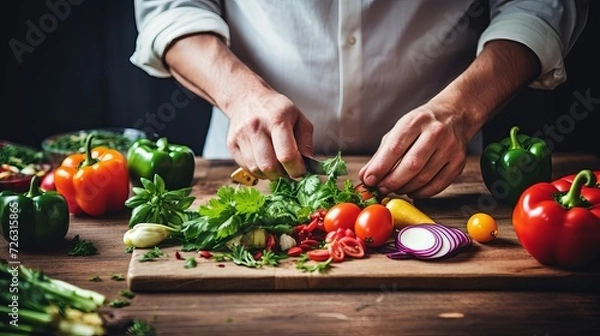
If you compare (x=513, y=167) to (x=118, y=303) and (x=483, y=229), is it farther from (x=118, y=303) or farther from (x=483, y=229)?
(x=118, y=303)

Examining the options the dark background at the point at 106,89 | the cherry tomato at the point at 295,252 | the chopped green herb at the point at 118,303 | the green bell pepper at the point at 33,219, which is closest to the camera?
the chopped green herb at the point at 118,303

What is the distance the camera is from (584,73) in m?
3.67

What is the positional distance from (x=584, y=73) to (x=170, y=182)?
2.19m

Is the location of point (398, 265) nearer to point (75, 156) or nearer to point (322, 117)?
point (322, 117)

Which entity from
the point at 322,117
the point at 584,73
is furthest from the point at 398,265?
the point at 584,73

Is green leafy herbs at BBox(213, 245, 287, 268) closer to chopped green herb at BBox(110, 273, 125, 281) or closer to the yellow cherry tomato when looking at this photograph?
chopped green herb at BBox(110, 273, 125, 281)

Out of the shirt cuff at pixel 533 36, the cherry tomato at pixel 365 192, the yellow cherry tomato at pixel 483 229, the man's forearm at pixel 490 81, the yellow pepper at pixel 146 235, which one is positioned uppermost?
the shirt cuff at pixel 533 36

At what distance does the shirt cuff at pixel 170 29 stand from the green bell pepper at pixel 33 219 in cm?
72

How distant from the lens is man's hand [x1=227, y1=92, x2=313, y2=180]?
2129 mm

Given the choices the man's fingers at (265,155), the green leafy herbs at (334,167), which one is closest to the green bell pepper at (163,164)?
the man's fingers at (265,155)

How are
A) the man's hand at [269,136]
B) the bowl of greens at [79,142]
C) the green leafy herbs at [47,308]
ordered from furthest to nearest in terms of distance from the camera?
the bowl of greens at [79,142] < the man's hand at [269,136] < the green leafy herbs at [47,308]

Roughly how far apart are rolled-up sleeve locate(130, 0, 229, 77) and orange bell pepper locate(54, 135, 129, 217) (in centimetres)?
40

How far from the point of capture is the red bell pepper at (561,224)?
1772 millimetres

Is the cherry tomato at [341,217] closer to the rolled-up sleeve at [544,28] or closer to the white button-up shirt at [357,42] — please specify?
the white button-up shirt at [357,42]
